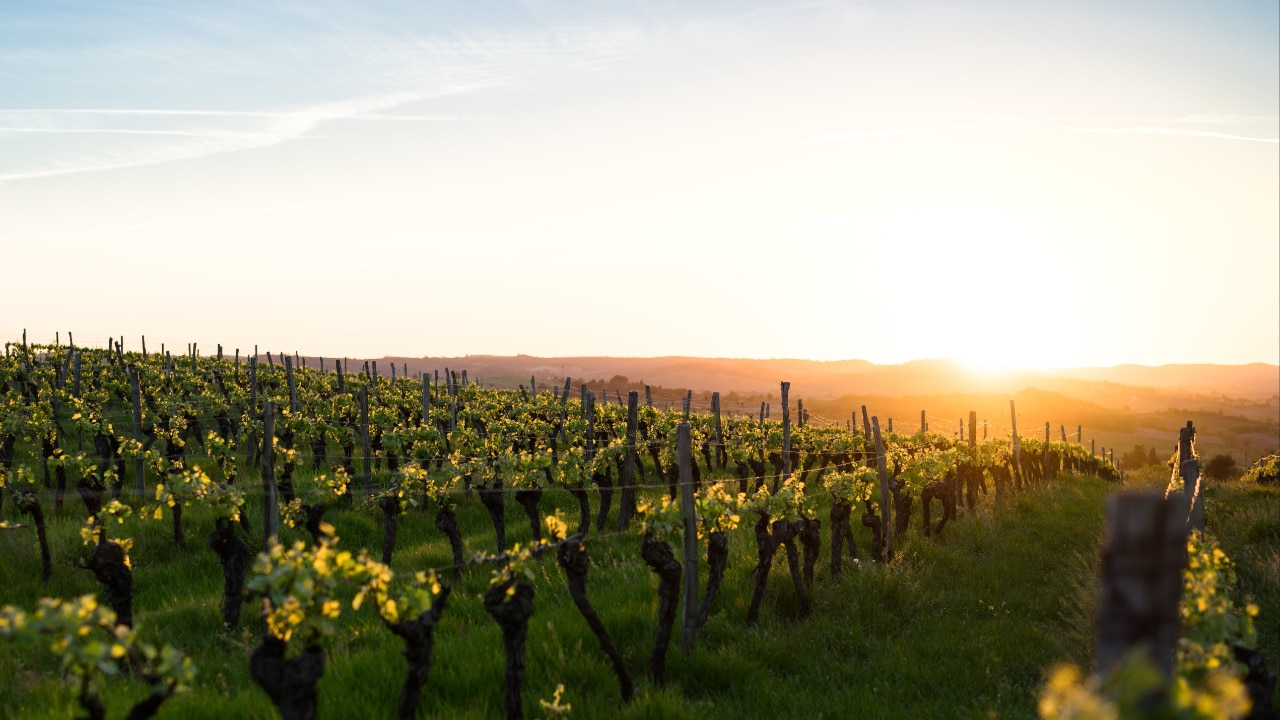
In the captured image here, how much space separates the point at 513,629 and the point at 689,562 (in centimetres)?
375

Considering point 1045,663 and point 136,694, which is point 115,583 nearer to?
point 136,694

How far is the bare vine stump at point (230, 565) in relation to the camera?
1128 cm

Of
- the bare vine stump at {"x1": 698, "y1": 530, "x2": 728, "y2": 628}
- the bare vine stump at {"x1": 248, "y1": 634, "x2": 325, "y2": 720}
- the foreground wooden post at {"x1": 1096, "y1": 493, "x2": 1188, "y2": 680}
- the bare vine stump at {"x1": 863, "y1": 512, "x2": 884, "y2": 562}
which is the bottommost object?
the bare vine stump at {"x1": 863, "y1": 512, "x2": 884, "y2": 562}

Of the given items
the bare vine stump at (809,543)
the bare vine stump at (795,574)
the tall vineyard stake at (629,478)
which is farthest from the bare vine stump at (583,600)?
the tall vineyard stake at (629,478)

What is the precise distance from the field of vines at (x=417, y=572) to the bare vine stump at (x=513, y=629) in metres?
0.02

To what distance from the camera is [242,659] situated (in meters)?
10.0

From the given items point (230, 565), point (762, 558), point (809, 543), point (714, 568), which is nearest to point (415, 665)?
point (714, 568)

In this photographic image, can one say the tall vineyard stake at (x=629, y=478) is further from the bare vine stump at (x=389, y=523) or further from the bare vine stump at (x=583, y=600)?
the bare vine stump at (x=583, y=600)

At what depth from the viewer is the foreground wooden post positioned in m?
3.20

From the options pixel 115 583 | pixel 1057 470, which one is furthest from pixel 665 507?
pixel 1057 470

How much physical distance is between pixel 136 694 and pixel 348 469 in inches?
619

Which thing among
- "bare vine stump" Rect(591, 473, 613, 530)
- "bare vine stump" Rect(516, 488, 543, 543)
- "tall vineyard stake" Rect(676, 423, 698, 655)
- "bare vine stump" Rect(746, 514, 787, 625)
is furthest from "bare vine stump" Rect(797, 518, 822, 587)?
"bare vine stump" Rect(591, 473, 613, 530)

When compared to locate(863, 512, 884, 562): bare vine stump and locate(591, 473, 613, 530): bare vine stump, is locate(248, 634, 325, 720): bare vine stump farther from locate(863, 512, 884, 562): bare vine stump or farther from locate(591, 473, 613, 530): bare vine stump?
locate(863, 512, 884, 562): bare vine stump

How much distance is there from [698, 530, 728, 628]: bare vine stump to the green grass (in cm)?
35
